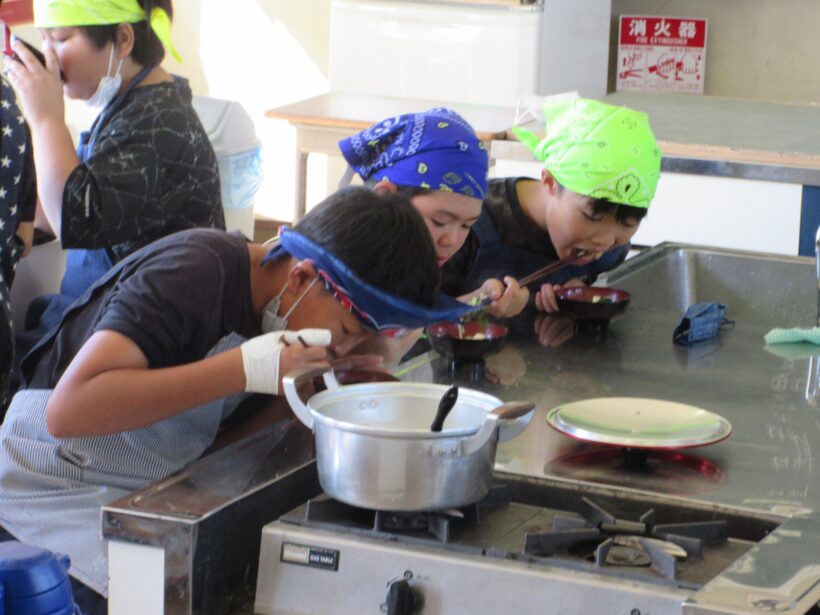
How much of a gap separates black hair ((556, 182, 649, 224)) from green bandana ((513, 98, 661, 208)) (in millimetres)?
16

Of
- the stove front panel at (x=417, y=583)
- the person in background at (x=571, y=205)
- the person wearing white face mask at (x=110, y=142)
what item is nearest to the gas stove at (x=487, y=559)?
the stove front panel at (x=417, y=583)

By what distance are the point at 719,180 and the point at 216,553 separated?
6.72 feet

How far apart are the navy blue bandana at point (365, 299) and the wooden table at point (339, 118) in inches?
70.9

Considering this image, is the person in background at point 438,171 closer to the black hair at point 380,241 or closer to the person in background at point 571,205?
the person in background at point 571,205

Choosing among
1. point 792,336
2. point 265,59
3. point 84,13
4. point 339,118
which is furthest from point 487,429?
point 265,59

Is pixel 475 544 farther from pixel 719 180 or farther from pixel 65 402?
pixel 719 180

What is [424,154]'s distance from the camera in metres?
1.81

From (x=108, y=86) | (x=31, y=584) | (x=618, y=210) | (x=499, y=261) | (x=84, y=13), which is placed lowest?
(x=31, y=584)

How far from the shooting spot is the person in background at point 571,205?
6.50 ft

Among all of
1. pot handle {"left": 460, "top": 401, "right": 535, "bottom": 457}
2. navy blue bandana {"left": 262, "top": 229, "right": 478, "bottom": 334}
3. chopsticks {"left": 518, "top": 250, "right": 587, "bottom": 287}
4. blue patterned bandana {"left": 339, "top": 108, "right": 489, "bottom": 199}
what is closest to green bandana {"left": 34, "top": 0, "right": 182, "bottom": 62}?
blue patterned bandana {"left": 339, "top": 108, "right": 489, "bottom": 199}

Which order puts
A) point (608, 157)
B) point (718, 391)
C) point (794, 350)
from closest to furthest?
point (718, 391) < point (794, 350) < point (608, 157)

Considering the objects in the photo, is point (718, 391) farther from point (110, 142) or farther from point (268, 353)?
point (110, 142)

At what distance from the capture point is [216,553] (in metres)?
1.06

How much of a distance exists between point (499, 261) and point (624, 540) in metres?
1.16
